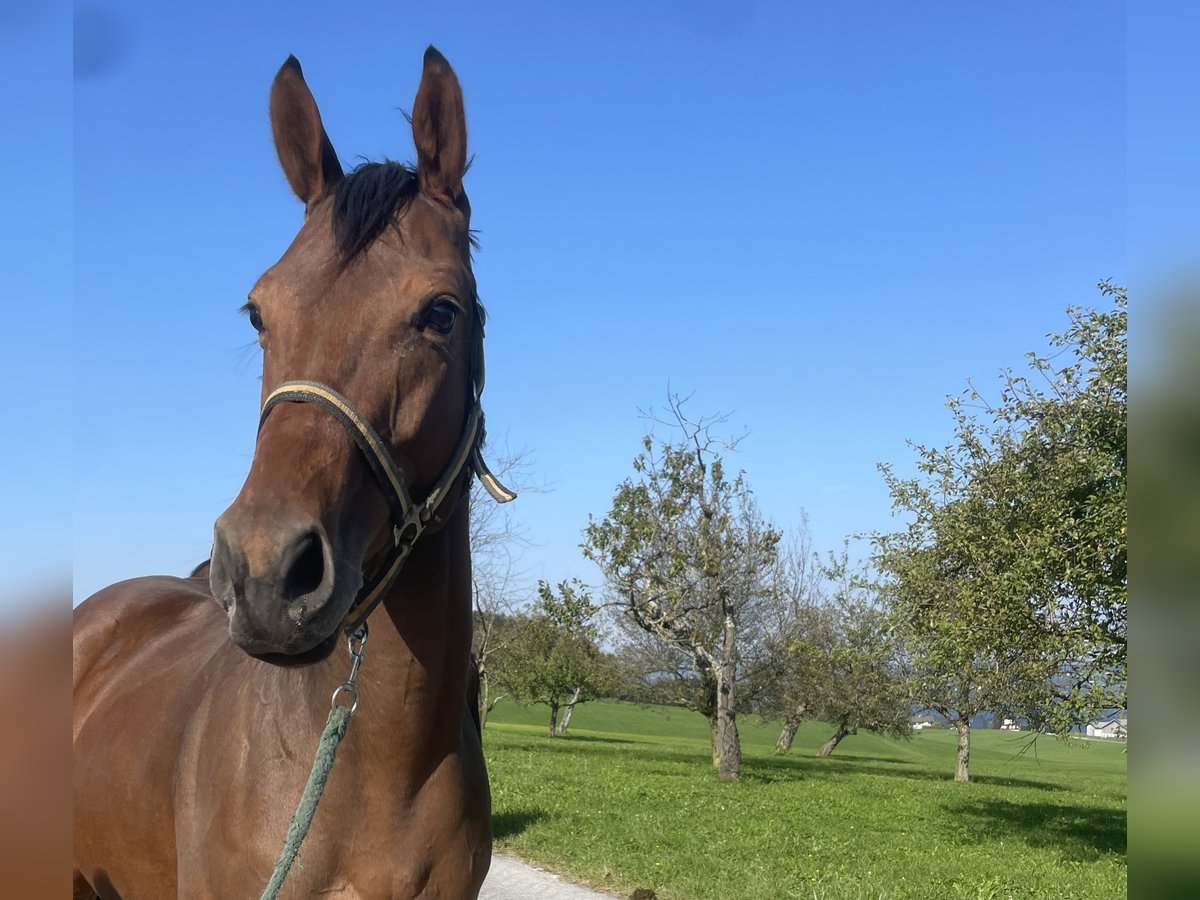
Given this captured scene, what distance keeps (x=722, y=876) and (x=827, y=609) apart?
27143mm

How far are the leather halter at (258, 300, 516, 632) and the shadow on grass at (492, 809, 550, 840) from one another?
8.95m

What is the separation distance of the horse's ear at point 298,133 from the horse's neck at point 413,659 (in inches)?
37.3

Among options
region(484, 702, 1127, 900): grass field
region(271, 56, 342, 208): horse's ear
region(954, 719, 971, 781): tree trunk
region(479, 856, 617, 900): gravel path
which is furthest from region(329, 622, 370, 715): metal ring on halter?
region(954, 719, 971, 781): tree trunk

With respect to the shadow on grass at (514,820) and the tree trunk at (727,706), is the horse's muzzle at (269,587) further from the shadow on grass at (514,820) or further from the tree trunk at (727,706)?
the tree trunk at (727,706)

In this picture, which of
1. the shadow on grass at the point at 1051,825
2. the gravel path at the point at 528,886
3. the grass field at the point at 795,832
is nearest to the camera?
the gravel path at the point at 528,886

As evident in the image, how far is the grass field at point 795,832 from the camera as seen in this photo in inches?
342

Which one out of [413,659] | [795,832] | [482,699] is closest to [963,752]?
[795,832]

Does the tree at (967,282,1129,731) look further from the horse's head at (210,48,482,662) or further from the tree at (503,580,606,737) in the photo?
the tree at (503,580,606,737)

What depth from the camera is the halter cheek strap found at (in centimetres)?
185

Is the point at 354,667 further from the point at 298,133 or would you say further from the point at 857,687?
the point at 857,687

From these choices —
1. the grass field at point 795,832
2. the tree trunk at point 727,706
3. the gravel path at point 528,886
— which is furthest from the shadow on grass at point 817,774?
the gravel path at point 528,886

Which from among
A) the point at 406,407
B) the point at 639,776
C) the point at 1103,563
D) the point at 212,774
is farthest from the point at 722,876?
the point at 639,776

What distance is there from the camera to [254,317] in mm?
2174
